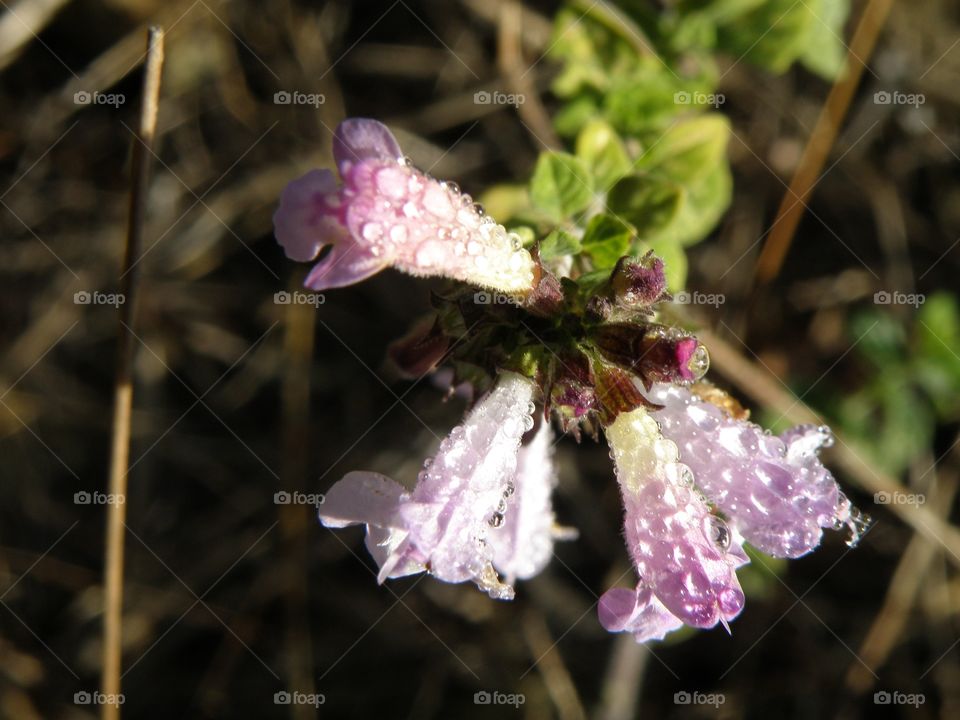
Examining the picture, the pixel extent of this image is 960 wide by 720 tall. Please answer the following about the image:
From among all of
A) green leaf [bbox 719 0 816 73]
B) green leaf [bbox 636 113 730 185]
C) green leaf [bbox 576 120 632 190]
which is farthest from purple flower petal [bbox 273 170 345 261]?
green leaf [bbox 719 0 816 73]

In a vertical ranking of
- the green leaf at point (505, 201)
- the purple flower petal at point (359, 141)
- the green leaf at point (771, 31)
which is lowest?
the green leaf at point (505, 201)

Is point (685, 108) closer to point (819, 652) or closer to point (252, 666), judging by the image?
point (819, 652)

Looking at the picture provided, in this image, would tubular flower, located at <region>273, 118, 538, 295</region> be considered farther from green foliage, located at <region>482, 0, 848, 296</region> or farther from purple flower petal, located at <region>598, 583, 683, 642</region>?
green foliage, located at <region>482, 0, 848, 296</region>

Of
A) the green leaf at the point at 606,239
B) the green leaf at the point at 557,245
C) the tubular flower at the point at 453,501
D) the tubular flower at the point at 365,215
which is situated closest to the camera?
the tubular flower at the point at 365,215

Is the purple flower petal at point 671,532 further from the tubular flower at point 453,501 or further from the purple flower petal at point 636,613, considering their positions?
the tubular flower at point 453,501

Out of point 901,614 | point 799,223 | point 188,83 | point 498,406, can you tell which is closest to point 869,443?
point 901,614

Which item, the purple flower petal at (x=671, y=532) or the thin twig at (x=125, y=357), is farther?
the thin twig at (x=125, y=357)

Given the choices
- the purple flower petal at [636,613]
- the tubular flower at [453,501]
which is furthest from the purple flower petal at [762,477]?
the tubular flower at [453,501]
